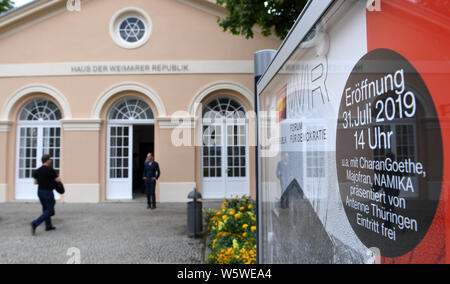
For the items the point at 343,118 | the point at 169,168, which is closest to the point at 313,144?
the point at 343,118

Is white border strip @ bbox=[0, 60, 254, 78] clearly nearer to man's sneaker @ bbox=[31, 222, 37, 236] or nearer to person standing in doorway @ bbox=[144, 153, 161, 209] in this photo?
person standing in doorway @ bbox=[144, 153, 161, 209]

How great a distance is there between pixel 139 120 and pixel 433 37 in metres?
10.8

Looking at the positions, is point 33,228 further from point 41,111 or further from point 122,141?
point 41,111

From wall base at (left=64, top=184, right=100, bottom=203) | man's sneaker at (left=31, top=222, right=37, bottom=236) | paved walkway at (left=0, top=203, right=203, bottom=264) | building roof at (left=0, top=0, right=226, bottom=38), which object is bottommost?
paved walkway at (left=0, top=203, right=203, bottom=264)

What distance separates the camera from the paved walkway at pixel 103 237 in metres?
5.03


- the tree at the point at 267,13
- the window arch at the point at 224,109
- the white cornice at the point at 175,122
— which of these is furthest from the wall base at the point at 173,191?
the tree at the point at 267,13

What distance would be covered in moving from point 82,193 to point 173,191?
10.5 feet

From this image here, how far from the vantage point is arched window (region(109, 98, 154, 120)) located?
428 inches

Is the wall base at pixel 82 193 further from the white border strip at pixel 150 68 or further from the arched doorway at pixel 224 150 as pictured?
the white border strip at pixel 150 68

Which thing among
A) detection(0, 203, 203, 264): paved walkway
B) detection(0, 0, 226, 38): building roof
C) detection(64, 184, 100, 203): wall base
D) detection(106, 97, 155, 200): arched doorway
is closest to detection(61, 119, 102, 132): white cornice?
detection(106, 97, 155, 200): arched doorway

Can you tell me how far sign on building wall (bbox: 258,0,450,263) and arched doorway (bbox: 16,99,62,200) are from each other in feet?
37.8

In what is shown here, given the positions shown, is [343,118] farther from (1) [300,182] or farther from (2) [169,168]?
(2) [169,168]

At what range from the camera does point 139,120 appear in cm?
1077

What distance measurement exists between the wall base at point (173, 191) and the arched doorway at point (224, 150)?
2.37 ft
